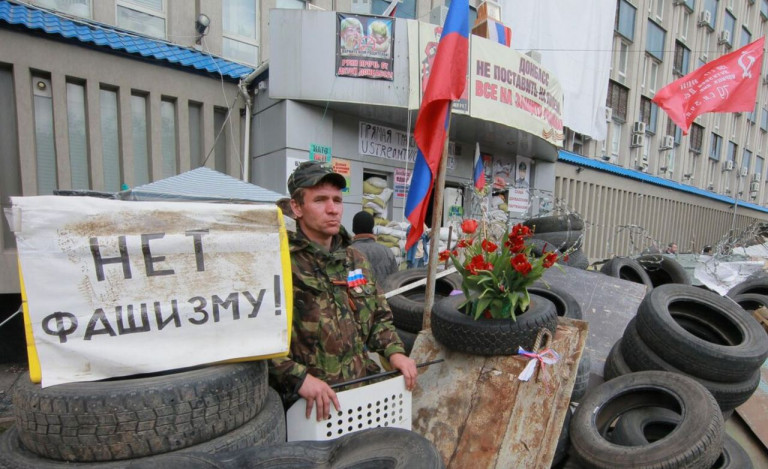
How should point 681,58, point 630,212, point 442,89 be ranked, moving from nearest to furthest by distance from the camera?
point 442,89
point 630,212
point 681,58

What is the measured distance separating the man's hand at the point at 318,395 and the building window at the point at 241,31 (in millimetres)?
7711

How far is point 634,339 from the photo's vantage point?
10.3ft

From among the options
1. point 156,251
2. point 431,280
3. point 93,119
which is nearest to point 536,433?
point 431,280

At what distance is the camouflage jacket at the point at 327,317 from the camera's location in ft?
6.27

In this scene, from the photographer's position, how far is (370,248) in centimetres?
461

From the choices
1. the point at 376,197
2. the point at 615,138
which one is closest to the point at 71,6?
the point at 376,197

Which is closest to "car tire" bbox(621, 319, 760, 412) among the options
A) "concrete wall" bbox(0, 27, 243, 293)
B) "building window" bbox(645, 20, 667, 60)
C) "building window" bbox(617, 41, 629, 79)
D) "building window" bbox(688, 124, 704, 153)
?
"concrete wall" bbox(0, 27, 243, 293)

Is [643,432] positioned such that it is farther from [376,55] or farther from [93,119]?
[93,119]

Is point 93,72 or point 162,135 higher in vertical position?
point 93,72

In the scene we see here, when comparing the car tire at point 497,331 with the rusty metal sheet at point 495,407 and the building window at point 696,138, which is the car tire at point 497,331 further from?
the building window at point 696,138

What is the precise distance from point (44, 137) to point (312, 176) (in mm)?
5941

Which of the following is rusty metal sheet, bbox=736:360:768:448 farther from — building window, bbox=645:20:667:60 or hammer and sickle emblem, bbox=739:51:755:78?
building window, bbox=645:20:667:60

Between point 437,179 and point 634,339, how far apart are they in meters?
2.01

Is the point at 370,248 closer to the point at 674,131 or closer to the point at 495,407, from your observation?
the point at 495,407
